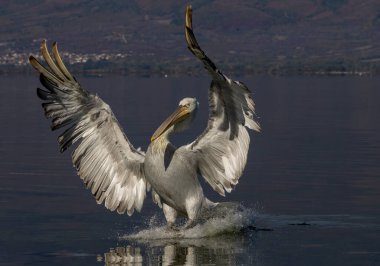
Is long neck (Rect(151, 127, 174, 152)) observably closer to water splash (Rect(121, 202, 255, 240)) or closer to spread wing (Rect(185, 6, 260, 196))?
spread wing (Rect(185, 6, 260, 196))

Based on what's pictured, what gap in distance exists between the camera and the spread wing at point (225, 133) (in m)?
13.5

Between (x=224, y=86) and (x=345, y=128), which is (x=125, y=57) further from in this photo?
(x=224, y=86)

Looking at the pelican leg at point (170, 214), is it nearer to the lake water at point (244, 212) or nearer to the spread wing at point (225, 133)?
the lake water at point (244, 212)

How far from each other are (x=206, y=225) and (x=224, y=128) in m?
1.17

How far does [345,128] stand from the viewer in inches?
1230

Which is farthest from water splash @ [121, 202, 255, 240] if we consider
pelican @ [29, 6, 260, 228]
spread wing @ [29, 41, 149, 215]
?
spread wing @ [29, 41, 149, 215]

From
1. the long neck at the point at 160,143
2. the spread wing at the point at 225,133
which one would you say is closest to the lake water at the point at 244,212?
the spread wing at the point at 225,133

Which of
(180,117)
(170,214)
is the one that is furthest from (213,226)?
(180,117)

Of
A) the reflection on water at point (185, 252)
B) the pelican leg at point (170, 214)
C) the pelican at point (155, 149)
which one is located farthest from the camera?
the pelican leg at point (170, 214)

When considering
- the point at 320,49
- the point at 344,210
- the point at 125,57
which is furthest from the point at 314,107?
the point at 320,49

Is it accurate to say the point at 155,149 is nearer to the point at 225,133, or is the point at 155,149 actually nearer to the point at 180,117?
the point at 180,117

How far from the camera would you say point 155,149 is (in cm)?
1412

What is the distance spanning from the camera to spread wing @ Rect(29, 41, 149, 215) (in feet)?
47.1

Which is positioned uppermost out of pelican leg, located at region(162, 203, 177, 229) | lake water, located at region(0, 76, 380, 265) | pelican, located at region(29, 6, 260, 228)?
pelican, located at region(29, 6, 260, 228)
